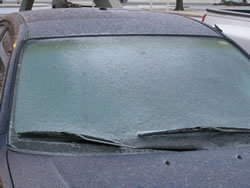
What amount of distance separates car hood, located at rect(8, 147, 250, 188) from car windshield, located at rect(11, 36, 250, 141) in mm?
238

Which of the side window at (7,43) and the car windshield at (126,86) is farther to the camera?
the side window at (7,43)

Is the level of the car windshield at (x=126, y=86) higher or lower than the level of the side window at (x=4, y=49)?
lower

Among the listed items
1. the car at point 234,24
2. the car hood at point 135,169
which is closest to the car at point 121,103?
the car hood at point 135,169

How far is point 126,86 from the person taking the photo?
9.36 feet

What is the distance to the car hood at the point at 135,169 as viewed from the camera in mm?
2131

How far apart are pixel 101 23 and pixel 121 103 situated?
79 cm

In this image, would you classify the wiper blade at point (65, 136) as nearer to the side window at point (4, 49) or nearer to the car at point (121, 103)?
the car at point (121, 103)

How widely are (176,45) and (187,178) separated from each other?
1.28m

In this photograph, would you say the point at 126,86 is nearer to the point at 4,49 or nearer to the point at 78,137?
the point at 78,137

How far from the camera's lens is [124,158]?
7.75 feet

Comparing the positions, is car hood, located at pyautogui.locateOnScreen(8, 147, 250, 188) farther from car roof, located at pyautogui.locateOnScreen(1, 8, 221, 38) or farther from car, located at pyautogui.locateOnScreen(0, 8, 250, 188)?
car roof, located at pyautogui.locateOnScreen(1, 8, 221, 38)

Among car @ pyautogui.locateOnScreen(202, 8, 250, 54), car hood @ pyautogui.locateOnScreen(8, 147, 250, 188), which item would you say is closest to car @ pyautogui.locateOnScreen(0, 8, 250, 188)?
car hood @ pyautogui.locateOnScreen(8, 147, 250, 188)

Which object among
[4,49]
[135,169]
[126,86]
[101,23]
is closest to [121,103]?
[126,86]

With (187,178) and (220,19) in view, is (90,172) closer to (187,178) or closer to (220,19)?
(187,178)
